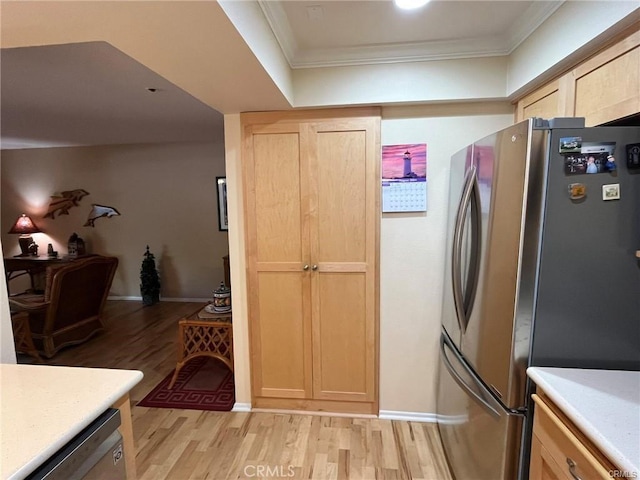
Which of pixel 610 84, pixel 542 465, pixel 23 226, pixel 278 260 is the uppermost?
pixel 610 84

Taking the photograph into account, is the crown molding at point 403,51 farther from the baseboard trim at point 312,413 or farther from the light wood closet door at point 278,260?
the baseboard trim at point 312,413

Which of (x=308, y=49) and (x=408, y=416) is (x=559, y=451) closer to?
(x=408, y=416)

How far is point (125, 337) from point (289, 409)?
255 cm

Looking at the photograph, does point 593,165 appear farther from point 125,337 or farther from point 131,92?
point 125,337

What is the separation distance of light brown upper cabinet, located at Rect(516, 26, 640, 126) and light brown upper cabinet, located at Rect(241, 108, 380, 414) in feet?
3.15

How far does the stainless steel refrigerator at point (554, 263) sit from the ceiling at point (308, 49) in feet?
2.41

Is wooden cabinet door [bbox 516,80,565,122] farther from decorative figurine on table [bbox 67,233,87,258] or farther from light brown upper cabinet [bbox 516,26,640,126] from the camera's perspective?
decorative figurine on table [bbox 67,233,87,258]

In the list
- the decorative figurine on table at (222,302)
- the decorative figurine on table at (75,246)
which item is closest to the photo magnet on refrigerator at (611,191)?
the decorative figurine on table at (222,302)

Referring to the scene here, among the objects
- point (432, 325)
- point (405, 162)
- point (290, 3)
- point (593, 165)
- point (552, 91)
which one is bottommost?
point (432, 325)

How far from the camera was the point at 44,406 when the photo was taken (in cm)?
95

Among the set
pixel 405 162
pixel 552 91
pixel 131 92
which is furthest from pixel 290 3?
pixel 131 92

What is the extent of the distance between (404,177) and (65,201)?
18.5 ft

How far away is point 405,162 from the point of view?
215 cm

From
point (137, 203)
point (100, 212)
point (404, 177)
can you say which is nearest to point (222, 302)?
point (404, 177)
